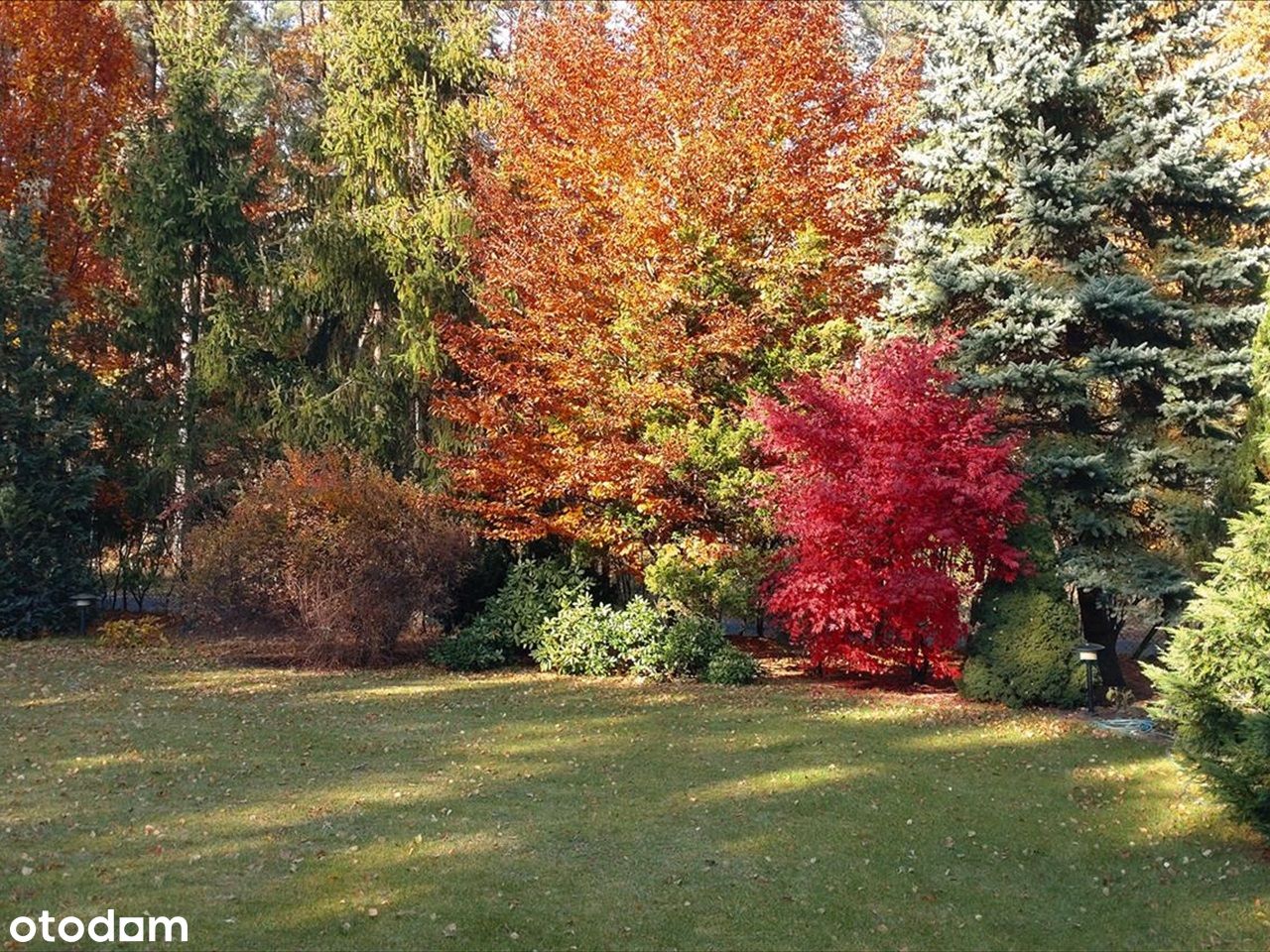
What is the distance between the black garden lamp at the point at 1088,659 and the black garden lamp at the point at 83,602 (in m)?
15.1

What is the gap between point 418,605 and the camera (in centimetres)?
Answer: 1555

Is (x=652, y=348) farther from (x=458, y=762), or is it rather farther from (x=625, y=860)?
(x=625, y=860)

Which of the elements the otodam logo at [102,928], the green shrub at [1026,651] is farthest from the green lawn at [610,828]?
the green shrub at [1026,651]

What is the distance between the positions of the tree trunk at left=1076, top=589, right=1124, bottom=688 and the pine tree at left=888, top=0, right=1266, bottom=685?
Result: 0.04 m

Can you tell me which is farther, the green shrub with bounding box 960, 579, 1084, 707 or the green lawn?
the green shrub with bounding box 960, 579, 1084, 707

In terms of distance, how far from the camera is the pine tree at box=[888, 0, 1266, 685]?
13.4m

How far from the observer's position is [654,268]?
15578mm

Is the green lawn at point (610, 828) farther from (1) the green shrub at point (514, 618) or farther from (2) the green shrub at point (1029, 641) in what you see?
(1) the green shrub at point (514, 618)

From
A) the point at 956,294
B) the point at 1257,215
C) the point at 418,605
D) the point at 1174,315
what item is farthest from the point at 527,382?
the point at 1257,215

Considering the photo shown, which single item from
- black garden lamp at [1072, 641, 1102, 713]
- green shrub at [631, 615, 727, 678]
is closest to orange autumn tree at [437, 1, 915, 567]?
green shrub at [631, 615, 727, 678]

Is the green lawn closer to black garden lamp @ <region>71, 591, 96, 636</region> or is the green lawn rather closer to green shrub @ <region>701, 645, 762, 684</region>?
green shrub @ <region>701, 645, 762, 684</region>

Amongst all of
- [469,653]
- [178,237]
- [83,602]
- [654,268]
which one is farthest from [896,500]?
[178,237]

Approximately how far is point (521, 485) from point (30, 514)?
8.36 m

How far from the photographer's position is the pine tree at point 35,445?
1803 cm
